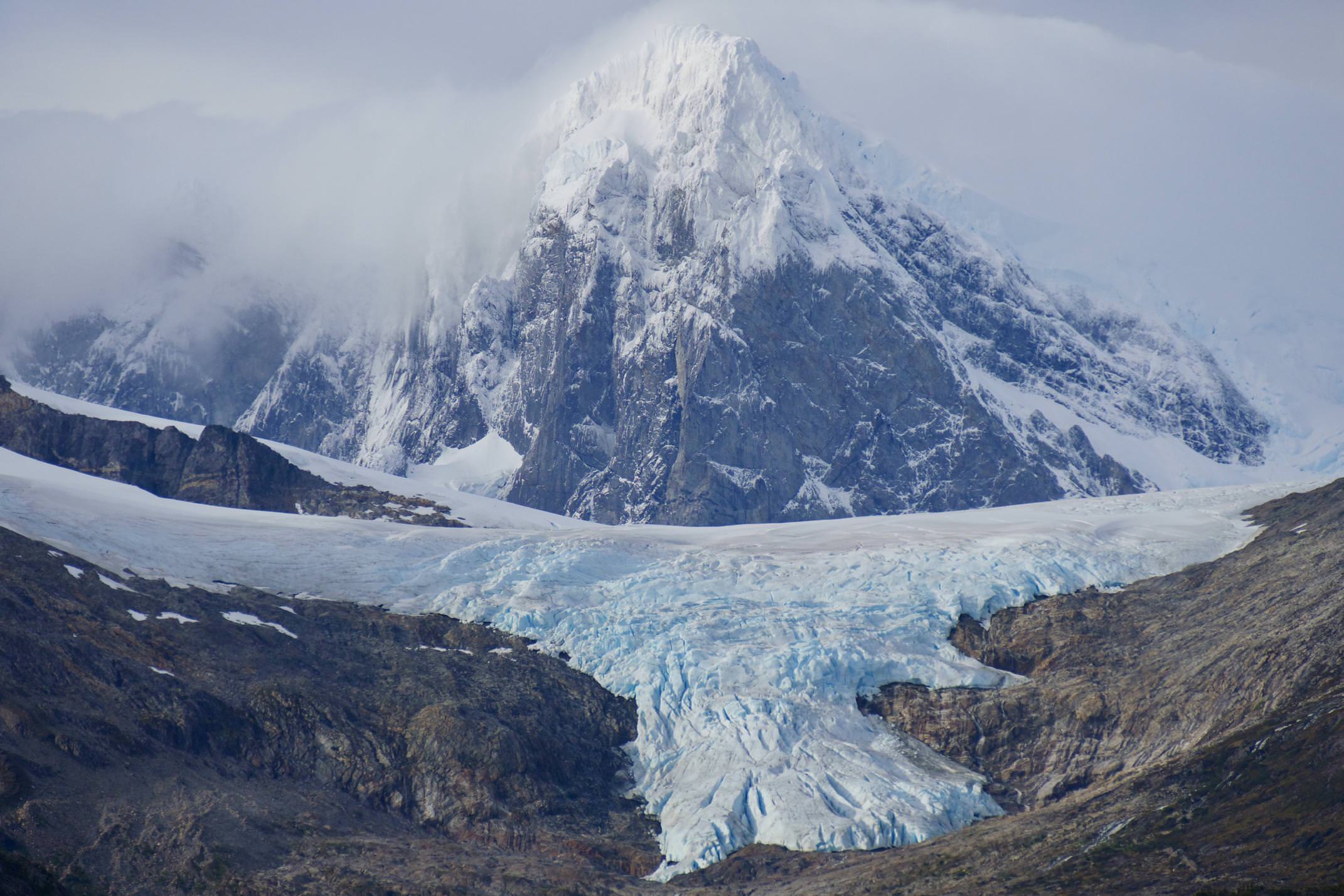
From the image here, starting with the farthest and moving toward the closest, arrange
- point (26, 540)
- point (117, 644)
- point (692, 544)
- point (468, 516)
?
point (468, 516)
point (692, 544)
point (26, 540)
point (117, 644)

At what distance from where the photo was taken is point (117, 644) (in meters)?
85.3

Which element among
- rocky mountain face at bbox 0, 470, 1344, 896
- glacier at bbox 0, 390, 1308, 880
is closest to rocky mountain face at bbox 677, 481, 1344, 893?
rocky mountain face at bbox 0, 470, 1344, 896

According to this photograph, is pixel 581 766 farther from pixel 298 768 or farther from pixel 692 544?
pixel 692 544

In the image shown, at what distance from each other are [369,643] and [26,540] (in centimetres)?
2021

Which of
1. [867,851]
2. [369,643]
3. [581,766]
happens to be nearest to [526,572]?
[369,643]

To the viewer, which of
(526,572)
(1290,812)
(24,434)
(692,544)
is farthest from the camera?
(24,434)

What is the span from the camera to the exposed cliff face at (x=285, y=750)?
6925 centimetres

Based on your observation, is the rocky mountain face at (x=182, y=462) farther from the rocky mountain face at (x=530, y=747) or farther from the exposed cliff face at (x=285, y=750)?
the rocky mountain face at (x=530, y=747)

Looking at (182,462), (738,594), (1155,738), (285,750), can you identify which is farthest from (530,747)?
(182,462)

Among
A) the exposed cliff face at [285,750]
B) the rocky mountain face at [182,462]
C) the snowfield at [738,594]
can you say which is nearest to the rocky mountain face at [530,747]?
the exposed cliff face at [285,750]

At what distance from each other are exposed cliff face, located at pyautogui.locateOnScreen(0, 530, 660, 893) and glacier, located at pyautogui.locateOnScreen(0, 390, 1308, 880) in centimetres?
244

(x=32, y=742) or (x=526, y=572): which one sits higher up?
(x=526, y=572)

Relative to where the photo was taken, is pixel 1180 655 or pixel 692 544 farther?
pixel 692 544

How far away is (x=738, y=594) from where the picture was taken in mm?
104062
